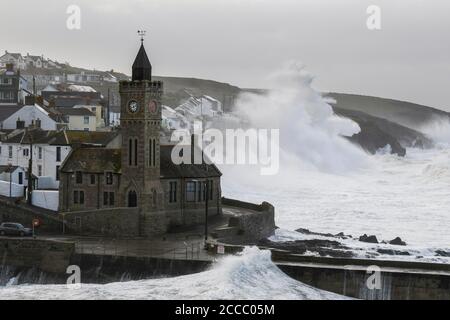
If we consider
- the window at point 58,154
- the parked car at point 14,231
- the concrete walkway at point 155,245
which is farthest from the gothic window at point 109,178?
the window at point 58,154

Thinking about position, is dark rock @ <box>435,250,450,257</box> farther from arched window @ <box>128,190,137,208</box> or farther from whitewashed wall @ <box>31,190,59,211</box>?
whitewashed wall @ <box>31,190,59,211</box>

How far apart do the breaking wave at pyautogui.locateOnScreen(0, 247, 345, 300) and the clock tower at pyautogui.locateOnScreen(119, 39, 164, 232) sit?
8612 mm

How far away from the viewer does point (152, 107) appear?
4791 cm

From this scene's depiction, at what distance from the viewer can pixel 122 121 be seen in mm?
48094

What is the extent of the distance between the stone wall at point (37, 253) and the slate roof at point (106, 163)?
7.71 metres

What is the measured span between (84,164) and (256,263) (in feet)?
46.0

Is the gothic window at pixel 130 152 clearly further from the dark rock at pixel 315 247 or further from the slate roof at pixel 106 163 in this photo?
the dark rock at pixel 315 247

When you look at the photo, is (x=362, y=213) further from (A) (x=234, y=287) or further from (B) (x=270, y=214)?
(A) (x=234, y=287)

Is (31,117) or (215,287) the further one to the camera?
(31,117)

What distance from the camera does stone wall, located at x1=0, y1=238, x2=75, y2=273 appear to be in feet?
138

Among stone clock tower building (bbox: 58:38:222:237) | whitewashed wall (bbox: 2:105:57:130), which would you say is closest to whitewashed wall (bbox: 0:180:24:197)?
stone clock tower building (bbox: 58:38:222:237)

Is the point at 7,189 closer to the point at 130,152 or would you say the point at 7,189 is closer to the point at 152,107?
the point at 130,152

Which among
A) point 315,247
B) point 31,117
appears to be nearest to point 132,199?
point 315,247

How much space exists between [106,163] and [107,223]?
3.91 meters
